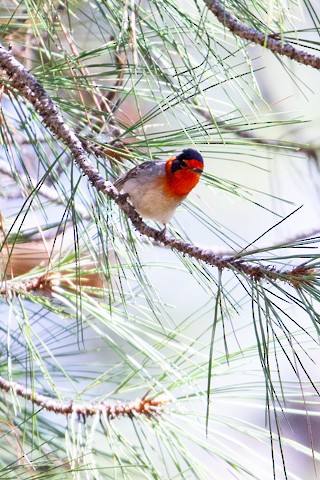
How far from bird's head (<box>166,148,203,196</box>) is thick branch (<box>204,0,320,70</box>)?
14.4 inches

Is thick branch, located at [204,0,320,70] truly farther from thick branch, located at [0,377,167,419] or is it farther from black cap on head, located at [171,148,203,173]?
thick branch, located at [0,377,167,419]

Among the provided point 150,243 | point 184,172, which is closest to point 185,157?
point 184,172

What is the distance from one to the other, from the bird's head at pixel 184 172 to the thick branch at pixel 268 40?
0.36 metres

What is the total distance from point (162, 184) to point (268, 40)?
0.58m

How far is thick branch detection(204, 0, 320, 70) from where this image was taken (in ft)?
3.31

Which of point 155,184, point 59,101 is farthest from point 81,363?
point 59,101

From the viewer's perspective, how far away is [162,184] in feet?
5.15

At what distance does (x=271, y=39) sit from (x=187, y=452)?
0.61m

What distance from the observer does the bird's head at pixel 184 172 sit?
1.44 metres

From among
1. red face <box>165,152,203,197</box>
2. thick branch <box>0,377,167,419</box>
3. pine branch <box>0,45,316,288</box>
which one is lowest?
thick branch <box>0,377,167,419</box>

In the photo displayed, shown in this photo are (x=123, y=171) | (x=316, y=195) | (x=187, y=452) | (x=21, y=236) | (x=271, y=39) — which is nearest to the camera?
(x=271, y=39)

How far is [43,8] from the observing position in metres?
1.10

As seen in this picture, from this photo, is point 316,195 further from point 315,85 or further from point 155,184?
point 315,85

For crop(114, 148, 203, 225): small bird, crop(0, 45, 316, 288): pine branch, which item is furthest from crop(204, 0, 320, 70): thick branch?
crop(114, 148, 203, 225): small bird
